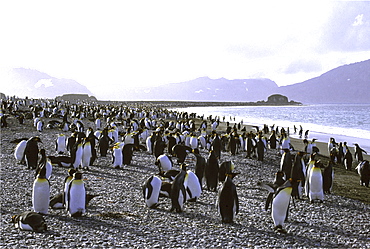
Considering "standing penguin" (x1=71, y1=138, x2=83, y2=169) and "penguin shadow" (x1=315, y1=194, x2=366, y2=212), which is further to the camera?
"standing penguin" (x1=71, y1=138, x2=83, y2=169)

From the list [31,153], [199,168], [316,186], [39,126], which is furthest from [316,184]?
[39,126]

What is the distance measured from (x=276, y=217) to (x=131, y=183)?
4061mm

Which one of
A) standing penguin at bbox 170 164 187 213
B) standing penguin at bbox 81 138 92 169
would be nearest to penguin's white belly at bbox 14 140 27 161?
standing penguin at bbox 81 138 92 169

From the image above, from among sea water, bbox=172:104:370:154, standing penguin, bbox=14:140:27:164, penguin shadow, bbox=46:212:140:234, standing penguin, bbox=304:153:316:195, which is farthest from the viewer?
sea water, bbox=172:104:370:154

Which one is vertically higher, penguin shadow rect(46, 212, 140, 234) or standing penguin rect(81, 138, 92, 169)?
standing penguin rect(81, 138, 92, 169)

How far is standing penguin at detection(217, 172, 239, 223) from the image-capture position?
582cm

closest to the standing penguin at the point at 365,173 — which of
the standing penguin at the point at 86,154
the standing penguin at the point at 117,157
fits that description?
the standing penguin at the point at 117,157

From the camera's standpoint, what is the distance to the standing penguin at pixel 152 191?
656 cm

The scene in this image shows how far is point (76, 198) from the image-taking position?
5.78 m

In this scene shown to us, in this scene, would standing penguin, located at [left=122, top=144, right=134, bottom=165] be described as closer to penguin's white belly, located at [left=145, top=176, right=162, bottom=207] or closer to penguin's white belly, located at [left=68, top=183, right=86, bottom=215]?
penguin's white belly, located at [left=145, top=176, right=162, bottom=207]

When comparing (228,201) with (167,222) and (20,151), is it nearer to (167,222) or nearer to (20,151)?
(167,222)

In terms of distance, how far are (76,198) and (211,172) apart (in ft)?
11.4

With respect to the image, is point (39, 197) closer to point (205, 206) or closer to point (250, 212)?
point (205, 206)

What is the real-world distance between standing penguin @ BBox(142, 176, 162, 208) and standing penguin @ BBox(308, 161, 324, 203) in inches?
137
